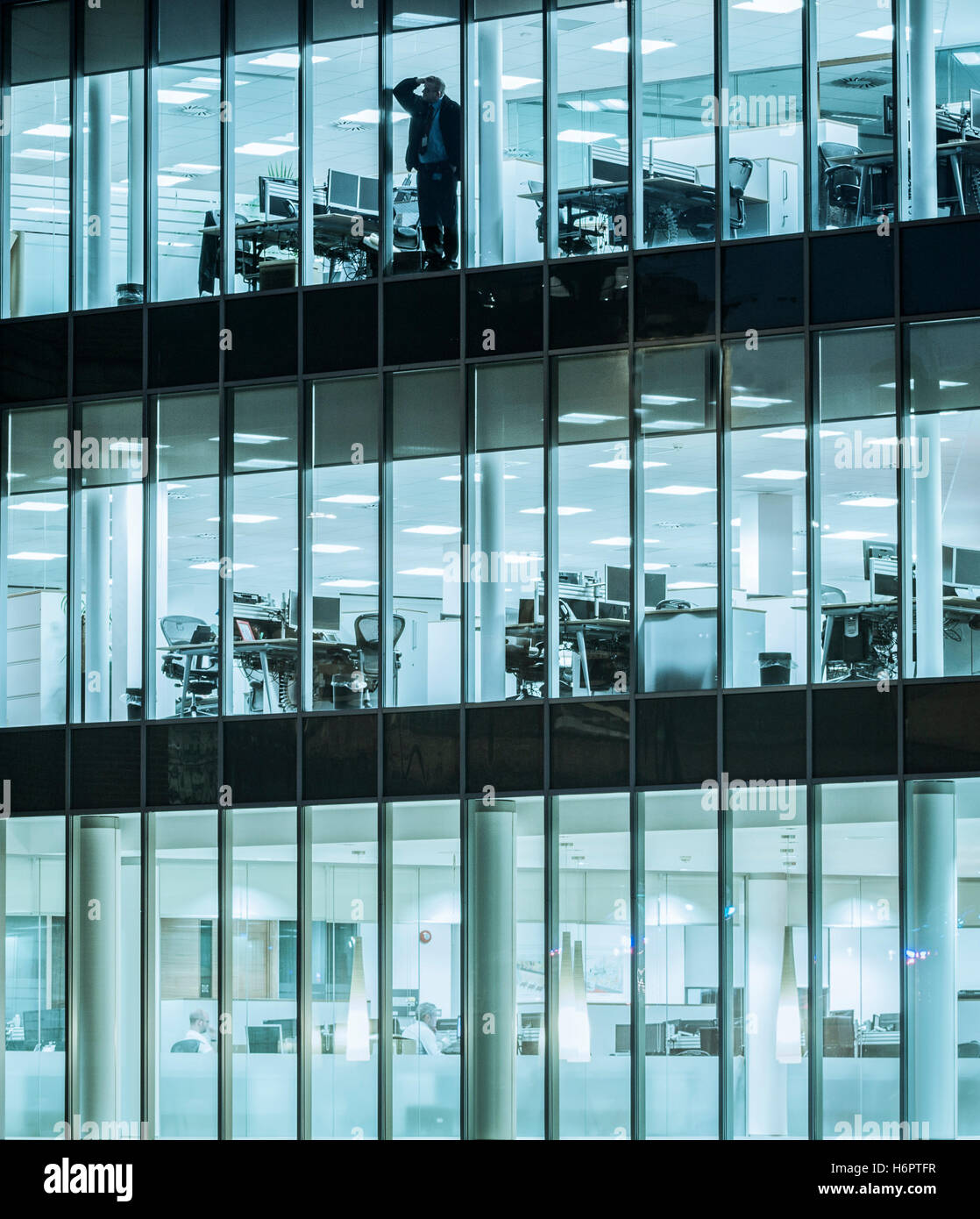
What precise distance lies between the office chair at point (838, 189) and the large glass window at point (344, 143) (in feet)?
14.2

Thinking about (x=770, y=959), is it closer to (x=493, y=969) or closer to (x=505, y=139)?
(x=493, y=969)

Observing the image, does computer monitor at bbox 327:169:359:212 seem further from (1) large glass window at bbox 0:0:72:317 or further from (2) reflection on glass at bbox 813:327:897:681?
(2) reflection on glass at bbox 813:327:897:681

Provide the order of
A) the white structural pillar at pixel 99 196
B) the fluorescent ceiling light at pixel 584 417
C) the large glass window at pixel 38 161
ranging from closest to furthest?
the fluorescent ceiling light at pixel 584 417 < the white structural pillar at pixel 99 196 < the large glass window at pixel 38 161

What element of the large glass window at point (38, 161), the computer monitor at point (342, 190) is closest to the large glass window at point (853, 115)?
the computer monitor at point (342, 190)

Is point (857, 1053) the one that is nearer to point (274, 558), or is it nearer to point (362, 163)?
point (274, 558)

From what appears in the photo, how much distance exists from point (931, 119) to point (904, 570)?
404cm

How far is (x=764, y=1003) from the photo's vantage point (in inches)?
592

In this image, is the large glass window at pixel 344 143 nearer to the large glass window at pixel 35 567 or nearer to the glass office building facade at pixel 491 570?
the glass office building facade at pixel 491 570

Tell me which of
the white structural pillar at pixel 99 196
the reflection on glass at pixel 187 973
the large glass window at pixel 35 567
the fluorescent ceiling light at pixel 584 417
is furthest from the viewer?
the white structural pillar at pixel 99 196

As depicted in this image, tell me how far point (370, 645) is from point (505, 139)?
5061mm

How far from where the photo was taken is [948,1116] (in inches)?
565

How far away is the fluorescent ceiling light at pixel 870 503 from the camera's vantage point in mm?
15344

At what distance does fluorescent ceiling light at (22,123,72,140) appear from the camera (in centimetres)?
1834

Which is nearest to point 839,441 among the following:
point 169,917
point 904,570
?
point 904,570
